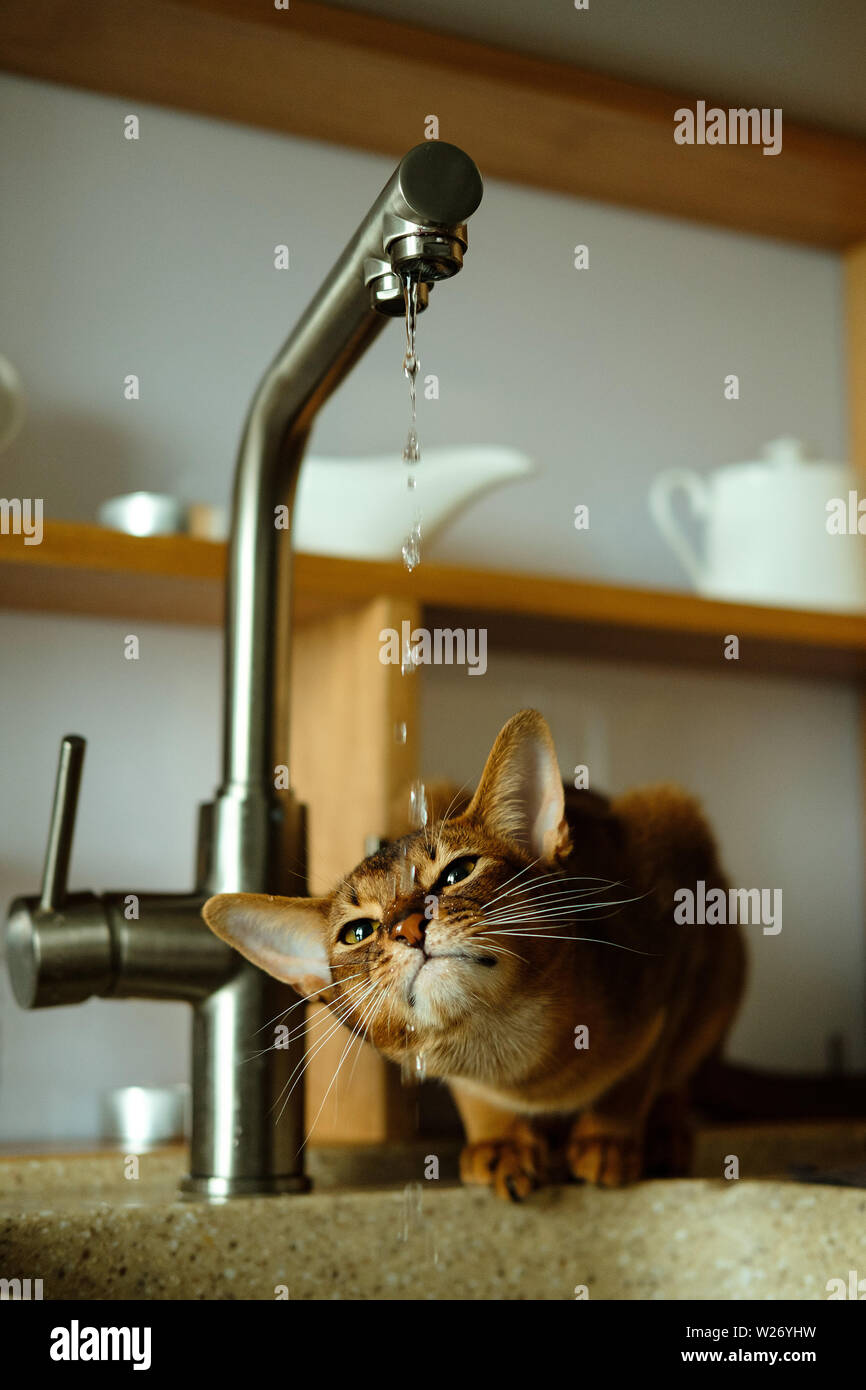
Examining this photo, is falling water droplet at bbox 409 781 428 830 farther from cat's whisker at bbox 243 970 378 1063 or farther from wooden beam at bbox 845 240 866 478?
wooden beam at bbox 845 240 866 478

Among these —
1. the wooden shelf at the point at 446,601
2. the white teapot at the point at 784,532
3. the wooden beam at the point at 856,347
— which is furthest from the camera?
the wooden beam at the point at 856,347

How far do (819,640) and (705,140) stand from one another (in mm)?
478

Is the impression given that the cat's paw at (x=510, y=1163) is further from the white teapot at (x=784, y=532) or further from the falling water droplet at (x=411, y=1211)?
the white teapot at (x=784, y=532)

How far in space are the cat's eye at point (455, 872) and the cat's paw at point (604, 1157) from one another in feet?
0.80

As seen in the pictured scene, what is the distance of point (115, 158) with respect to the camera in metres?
1.11

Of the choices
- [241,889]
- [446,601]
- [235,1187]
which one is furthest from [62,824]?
[446,601]

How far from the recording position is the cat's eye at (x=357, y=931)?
0.60m

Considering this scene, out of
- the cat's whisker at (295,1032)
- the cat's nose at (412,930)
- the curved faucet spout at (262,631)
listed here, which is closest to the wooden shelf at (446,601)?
the curved faucet spout at (262,631)

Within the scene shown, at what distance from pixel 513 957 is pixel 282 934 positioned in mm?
109

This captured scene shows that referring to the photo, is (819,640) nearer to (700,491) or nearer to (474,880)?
(700,491)

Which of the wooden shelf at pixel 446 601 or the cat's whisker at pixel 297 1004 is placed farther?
the wooden shelf at pixel 446 601

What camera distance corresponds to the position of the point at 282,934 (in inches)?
24.1
